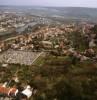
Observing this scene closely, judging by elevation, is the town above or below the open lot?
above

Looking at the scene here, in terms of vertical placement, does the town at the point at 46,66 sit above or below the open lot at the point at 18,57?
above

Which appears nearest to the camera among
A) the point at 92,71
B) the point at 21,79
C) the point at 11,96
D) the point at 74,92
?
the point at 74,92

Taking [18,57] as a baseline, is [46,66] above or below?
above

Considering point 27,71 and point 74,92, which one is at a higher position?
point 74,92

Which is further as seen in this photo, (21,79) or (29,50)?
(29,50)

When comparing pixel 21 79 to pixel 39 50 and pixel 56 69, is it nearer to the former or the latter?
pixel 56 69

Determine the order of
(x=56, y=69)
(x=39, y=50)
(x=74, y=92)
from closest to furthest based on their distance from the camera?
(x=74, y=92) → (x=56, y=69) → (x=39, y=50)

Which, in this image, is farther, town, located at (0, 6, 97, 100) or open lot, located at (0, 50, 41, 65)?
open lot, located at (0, 50, 41, 65)

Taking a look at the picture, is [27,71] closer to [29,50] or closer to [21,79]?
[21,79]

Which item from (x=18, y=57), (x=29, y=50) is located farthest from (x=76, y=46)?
(x=18, y=57)

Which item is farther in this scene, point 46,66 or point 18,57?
point 18,57

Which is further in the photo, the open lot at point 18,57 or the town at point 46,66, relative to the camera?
the open lot at point 18,57
